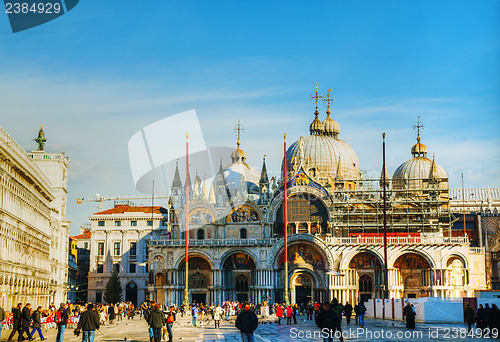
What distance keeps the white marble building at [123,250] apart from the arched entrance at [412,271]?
32.7 m

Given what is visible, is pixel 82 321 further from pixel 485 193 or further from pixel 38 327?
pixel 485 193

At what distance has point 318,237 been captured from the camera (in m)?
72.3

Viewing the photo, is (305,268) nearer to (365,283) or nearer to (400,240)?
(365,283)

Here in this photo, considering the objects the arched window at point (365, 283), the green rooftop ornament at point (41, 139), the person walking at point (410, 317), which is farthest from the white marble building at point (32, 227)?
the arched window at point (365, 283)

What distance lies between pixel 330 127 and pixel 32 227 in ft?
147

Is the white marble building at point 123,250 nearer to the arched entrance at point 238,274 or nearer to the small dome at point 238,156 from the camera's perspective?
the small dome at point 238,156

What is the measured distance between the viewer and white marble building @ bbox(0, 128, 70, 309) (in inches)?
1806

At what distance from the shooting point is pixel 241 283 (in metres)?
76.2

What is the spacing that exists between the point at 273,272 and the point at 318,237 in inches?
227

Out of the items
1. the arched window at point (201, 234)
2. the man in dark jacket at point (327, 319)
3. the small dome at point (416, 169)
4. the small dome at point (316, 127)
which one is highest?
the small dome at point (316, 127)

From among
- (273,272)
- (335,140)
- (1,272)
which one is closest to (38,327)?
(1,272)

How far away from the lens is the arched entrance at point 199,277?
75.9m

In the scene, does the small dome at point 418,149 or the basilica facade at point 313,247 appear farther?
the small dome at point 418,149

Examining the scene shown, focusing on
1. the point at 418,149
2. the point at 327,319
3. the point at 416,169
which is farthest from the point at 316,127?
the point at 327,319
